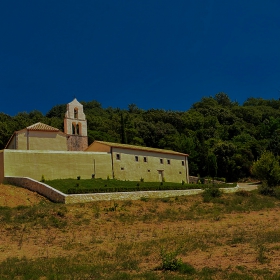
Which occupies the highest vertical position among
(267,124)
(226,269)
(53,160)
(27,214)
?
(267,124)

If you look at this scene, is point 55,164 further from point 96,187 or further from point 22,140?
point 96,187

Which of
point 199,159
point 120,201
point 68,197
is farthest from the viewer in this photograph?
point 199,159

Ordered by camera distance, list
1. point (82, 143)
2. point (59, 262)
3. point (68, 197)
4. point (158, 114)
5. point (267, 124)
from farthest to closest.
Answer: point (158, 114) → point (267, 124) → point (82, 143) → point (68, 197) → point (59, 262)

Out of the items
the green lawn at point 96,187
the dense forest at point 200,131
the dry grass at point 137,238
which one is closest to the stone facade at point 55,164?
the green lawn at point 96,187

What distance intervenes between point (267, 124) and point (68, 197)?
2401 inches

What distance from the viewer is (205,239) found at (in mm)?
17938

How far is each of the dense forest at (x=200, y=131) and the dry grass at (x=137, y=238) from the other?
27.7 metres

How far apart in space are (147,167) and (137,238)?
2221 centimetres

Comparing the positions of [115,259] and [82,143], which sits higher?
[82,143]

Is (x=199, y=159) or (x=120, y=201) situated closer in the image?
(x=120, y=201)

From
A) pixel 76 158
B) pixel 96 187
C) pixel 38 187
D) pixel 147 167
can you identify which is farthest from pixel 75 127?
pixel 38 187

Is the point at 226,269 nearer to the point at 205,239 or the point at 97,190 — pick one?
the point at 205,239

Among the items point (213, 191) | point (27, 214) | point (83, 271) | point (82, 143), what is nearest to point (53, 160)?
point (82, 143)

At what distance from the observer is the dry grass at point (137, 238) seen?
12.7 m
